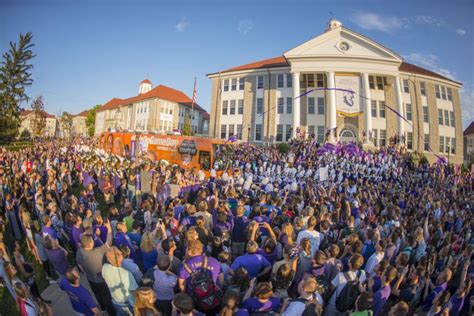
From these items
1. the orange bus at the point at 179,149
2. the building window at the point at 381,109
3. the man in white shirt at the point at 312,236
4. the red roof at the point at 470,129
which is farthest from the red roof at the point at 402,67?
the man in white shirt at the point at 312,236

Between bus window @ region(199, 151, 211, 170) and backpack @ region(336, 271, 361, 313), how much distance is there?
14530 mm

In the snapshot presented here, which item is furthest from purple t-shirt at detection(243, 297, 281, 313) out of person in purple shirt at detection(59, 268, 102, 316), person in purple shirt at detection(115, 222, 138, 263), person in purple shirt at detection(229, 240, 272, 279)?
person in purple shirt at detection(115, 222, 138, 263)

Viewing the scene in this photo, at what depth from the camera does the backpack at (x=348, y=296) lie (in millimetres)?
3756

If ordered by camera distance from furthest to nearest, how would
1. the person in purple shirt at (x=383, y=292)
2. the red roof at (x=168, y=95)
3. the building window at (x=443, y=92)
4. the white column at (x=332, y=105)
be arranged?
the red roof at (x=168, y=95)
the building window at (x=443, y=92)
the white column at (x=332, y=105)
the person in purple shirt at (x=383, y=292)

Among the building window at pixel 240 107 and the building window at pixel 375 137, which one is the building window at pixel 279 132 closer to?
the building window at pixel 240 107

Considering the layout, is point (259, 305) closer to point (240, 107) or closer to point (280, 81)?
point (280, 81)

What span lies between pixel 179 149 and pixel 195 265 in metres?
15.5

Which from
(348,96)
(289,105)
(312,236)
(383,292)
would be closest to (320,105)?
(289,105)

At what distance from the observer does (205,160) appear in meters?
18.1

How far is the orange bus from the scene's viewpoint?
59.7ft

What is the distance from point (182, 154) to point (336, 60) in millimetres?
21557

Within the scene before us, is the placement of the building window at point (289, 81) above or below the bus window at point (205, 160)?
above

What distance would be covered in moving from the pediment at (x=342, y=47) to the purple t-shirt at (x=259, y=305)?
3129 cm

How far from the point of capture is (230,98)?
3881 centimetres
